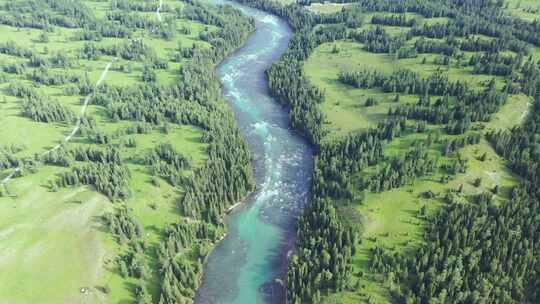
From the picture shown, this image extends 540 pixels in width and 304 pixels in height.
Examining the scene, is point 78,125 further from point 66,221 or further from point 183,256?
point 183,256

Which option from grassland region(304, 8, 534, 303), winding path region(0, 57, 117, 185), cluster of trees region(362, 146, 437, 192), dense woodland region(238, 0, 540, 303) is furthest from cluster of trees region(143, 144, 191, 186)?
cluster of trees region(362, 146, 437, 192)

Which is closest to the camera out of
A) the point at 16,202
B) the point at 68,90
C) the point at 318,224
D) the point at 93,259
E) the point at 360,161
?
the point at 93,259

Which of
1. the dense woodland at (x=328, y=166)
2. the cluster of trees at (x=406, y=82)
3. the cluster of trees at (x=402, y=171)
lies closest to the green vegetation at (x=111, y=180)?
the dense woodland at (x=328, y=166)

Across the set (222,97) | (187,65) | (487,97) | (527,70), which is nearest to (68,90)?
(187,65)

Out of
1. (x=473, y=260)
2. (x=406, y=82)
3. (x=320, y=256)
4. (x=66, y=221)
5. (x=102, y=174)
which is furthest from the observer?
(x=406, y=82)

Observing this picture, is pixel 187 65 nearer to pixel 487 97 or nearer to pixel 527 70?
pixel 487 97

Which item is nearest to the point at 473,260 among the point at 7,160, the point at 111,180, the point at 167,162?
the point at 167,162
